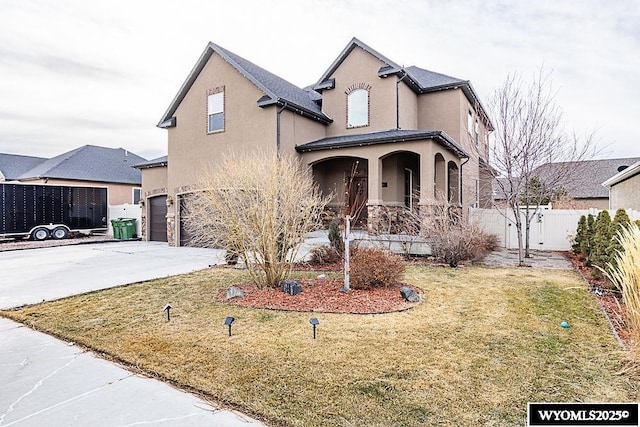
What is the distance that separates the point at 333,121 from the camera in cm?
1652

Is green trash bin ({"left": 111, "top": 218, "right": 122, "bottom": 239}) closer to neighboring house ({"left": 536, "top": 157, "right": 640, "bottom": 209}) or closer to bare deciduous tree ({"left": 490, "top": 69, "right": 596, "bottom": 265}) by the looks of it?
bare deciduous tree ({"left": 490, "top": 69, "right": 596, "bottom": 265})

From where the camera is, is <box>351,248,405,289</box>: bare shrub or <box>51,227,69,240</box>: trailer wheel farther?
<box>51,227,69,240</box>: trailer wheel

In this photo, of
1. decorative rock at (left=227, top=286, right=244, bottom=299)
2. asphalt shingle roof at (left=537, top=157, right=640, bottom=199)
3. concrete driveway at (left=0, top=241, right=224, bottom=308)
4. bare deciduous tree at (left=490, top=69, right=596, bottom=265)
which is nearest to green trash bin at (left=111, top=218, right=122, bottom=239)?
concrete driveway at (left=0, top=241, right=224, bottom=308)

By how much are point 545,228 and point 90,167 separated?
29353mm

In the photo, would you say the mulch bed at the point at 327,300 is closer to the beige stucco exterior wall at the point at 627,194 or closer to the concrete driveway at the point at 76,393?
the concrete driveway at the point at 76,393

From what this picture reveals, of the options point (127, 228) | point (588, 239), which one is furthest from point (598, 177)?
point (127, 228)

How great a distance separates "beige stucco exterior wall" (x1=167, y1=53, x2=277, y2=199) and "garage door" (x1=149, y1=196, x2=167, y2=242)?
5.95 ft

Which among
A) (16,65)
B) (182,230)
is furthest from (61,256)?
(16,65)

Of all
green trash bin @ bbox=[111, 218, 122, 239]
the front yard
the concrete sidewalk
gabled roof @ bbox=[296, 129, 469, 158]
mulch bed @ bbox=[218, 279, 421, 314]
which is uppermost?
gabled roof @ bbox=[296, 129, 469, 158]

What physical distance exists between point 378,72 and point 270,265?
11.4m

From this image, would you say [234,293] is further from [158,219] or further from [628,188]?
[628,188]

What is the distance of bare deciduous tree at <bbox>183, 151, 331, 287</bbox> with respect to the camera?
696cm

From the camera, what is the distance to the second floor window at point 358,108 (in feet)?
52.4

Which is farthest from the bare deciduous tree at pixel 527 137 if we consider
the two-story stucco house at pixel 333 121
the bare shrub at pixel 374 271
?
the bare shrub at pixel 374 271
